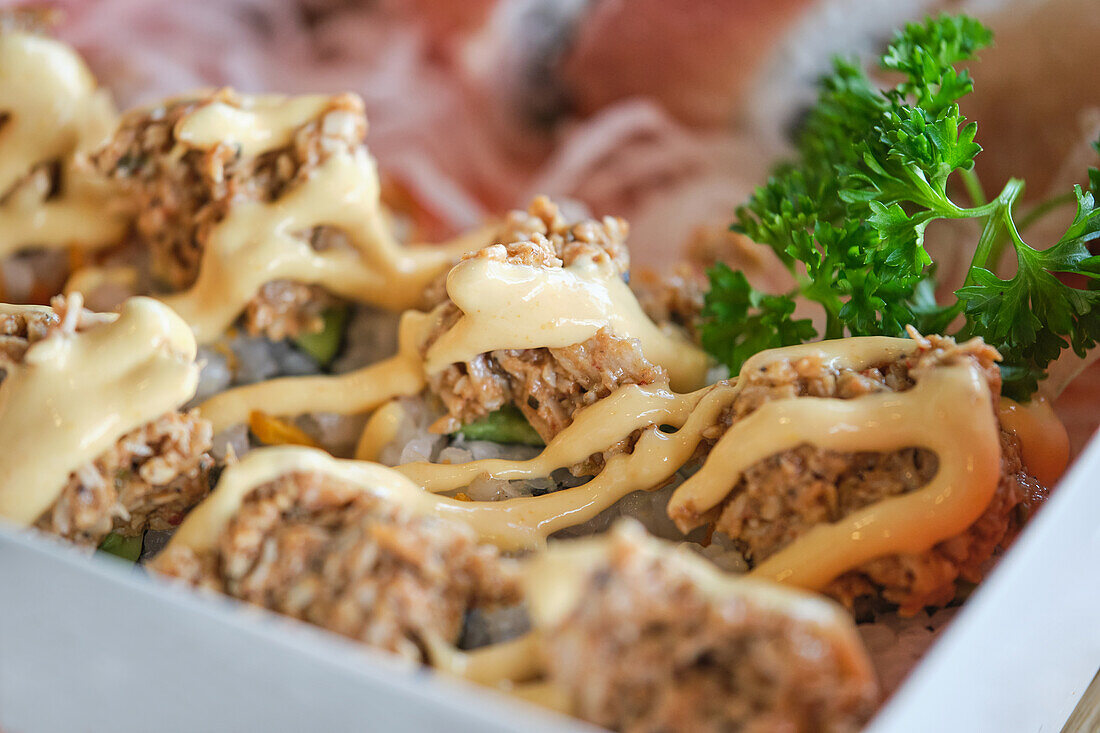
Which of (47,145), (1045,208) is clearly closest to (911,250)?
(1045,208)

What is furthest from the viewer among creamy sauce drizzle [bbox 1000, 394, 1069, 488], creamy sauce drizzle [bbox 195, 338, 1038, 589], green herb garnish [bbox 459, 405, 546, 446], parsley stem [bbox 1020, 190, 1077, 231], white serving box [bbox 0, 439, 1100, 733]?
parsley stem [bbox 1020, 190, 1077, 231]

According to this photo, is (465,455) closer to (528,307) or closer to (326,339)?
(528,307)

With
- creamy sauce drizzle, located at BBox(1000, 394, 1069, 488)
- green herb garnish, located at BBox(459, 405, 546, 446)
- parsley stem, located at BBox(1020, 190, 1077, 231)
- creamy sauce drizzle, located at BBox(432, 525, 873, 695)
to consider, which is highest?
parsley stem, located at BBox(1020, 190, 1077, 231)

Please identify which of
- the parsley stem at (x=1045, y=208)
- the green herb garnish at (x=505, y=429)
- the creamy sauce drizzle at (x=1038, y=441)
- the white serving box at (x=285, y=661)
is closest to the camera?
the white serving box at (x=285, y=661)

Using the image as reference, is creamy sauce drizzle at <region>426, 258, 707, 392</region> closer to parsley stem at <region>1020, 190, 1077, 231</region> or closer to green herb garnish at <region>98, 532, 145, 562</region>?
green herb garnish at <region>98, 532, 145, 562</region>

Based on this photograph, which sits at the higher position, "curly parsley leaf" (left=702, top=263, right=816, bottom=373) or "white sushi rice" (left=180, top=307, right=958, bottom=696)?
"curly parsley leaf" (left=702, top=263, right=816, bottom=373)

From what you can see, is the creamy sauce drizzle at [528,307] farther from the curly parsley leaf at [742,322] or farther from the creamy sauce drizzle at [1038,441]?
the creamy sauce drizzle at [1038,441]

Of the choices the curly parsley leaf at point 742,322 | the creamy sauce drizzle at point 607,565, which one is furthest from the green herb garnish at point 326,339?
the creamy sauce drizzle at point 607,565

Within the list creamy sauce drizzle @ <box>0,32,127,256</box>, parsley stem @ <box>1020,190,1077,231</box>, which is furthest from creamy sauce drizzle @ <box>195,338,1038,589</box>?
creamy sauce drizzle @ <box>0,32,127,256</box>
